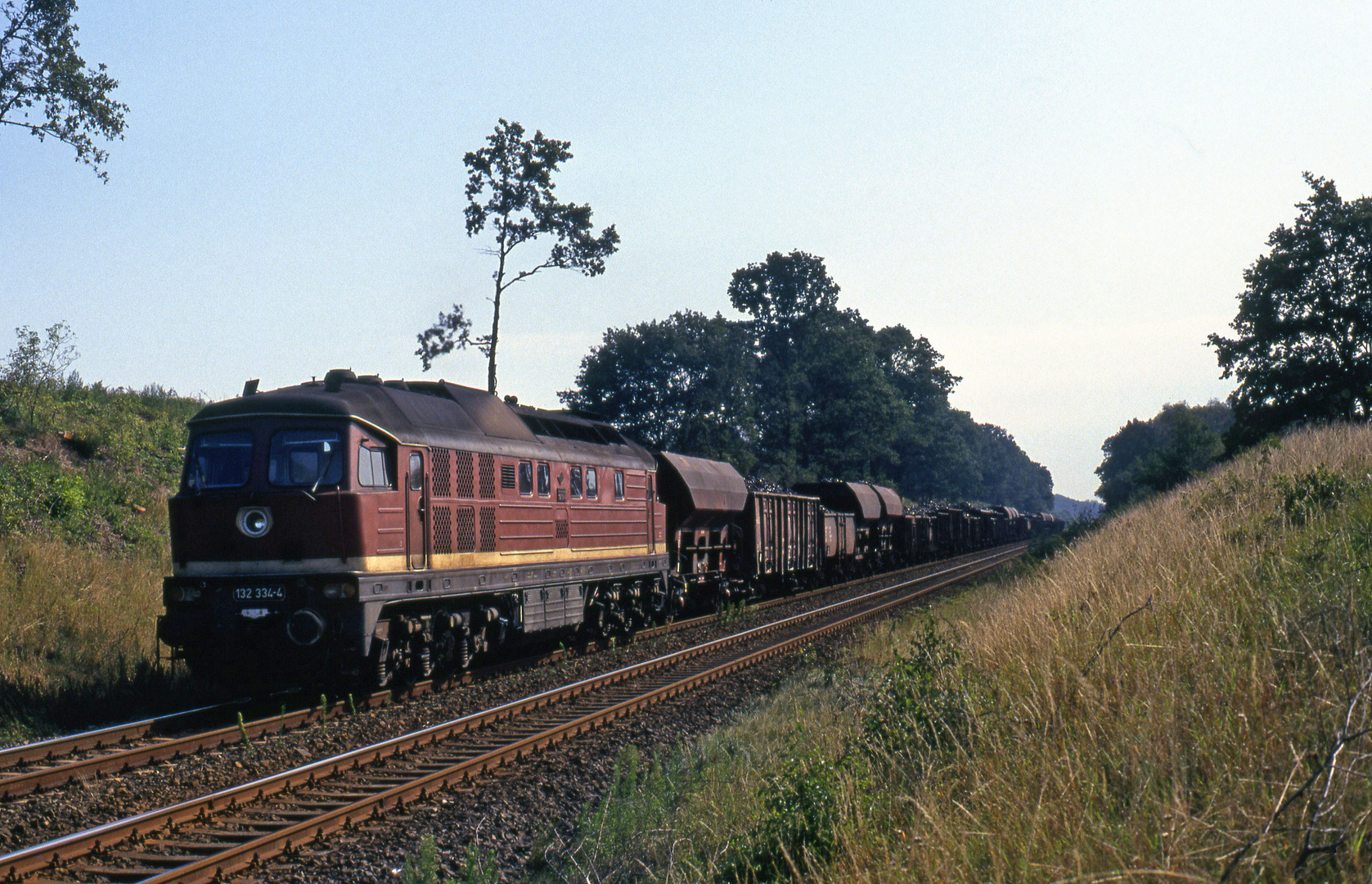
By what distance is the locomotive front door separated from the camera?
486 inches

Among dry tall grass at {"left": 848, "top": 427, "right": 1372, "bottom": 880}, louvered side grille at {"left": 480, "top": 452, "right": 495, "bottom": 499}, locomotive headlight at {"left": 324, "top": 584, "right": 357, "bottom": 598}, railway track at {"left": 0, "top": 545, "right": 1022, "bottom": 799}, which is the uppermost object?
louvered side grille at {"left": 480, "top": 452, "right": 495, "bottom": 499}

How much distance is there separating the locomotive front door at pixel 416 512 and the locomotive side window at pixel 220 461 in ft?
6.08

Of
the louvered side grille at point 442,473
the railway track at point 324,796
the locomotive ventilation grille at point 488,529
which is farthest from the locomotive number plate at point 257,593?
the locomotive ventilation grille at point 488,529

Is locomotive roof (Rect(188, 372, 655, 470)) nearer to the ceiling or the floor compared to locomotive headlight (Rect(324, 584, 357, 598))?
nearer to the ceiling

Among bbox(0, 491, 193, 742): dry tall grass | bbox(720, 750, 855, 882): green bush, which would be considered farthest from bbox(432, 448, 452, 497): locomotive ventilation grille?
bbox(720, 750, 855, 882): green bush

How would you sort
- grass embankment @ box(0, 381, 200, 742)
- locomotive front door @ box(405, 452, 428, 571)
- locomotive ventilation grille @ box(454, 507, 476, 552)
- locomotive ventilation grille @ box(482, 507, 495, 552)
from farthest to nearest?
locomotive ventilation grille @ box(482, 507, 495, 552) < locomotive ventilation grille @ box(454, 507, 476, 552) < locomotive front door @ box(405, 452, 428, 571) < grass embankment @ box(0, 381, 200, 742)

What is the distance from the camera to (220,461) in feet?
39.4

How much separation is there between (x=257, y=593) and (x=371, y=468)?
75.0 inches

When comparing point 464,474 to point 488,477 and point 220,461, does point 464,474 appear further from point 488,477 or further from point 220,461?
point 220,461

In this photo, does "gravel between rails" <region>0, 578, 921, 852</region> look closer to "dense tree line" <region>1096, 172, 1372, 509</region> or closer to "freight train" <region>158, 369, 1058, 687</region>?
"freight train" <region>158, 369, 1058, 687</region>

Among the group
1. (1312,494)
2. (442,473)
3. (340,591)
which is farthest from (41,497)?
(1312,494)

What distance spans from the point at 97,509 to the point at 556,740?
1476 cm

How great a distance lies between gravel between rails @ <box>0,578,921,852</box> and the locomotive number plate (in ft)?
5.24

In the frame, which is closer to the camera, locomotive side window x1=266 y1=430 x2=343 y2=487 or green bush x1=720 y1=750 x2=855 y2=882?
green bush x1=720 y1=750 x2=855 y2=882
